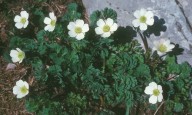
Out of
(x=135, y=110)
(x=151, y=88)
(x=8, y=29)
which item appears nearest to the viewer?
(x=151, y=88)

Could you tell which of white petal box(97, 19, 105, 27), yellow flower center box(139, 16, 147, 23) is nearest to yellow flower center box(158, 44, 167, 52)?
yellow flower center box(139, 16, 147, 23)

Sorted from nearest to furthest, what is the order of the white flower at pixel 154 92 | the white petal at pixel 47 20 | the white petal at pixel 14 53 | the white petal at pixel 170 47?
the white flower at pixel 154 92
the white petal at pixel 170 47
the white petal at pixel 14 53
the white petal at pixel 47 20

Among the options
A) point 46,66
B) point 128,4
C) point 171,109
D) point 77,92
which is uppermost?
point 128,4

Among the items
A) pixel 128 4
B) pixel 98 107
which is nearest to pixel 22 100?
pixel 98 107

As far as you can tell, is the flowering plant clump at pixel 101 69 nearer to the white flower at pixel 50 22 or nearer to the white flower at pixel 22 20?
the white flower at pixel 50 22

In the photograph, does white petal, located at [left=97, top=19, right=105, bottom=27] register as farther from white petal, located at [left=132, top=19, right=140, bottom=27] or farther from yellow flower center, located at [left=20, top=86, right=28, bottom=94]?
yellow flower center, located at [left=20, top=86, right=28, bottom=94]

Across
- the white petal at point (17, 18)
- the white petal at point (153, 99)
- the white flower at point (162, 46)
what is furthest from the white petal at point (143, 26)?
the white petal at point (17, 18)

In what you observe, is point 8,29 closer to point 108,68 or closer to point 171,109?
point 108,68

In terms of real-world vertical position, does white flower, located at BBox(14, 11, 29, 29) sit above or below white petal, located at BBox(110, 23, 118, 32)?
above
